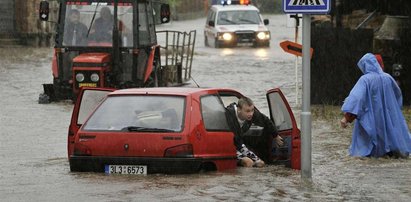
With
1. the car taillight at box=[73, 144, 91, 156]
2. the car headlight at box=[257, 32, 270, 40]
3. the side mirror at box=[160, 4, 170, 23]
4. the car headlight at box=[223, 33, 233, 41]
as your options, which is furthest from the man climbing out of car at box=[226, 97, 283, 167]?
the car headlight at box=[257, 32, 270, 40]

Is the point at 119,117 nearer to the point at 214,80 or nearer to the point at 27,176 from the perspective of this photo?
the point at 27,176

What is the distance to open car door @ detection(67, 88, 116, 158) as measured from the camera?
15695mm

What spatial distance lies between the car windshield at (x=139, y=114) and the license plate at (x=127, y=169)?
0.43m

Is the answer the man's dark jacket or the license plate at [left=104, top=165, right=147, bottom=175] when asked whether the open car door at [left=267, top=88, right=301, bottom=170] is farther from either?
the license plate at [left=104, top=165, right=147, bottom=175]

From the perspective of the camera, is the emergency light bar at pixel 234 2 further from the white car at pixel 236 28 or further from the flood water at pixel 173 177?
the flood water at pixel 173 177

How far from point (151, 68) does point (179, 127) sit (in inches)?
524

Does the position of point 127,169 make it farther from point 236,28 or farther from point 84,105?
point 236,28

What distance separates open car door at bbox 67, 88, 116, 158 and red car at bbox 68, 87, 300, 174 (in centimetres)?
41

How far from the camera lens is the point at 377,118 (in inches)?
679

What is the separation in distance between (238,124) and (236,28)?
114 ft

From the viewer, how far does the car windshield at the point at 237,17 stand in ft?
167

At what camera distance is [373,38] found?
87.0ft

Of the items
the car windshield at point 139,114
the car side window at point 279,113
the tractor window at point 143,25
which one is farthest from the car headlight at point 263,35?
the car windshield at point 139,114

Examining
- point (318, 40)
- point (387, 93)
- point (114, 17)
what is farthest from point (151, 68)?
point (387, 93)
